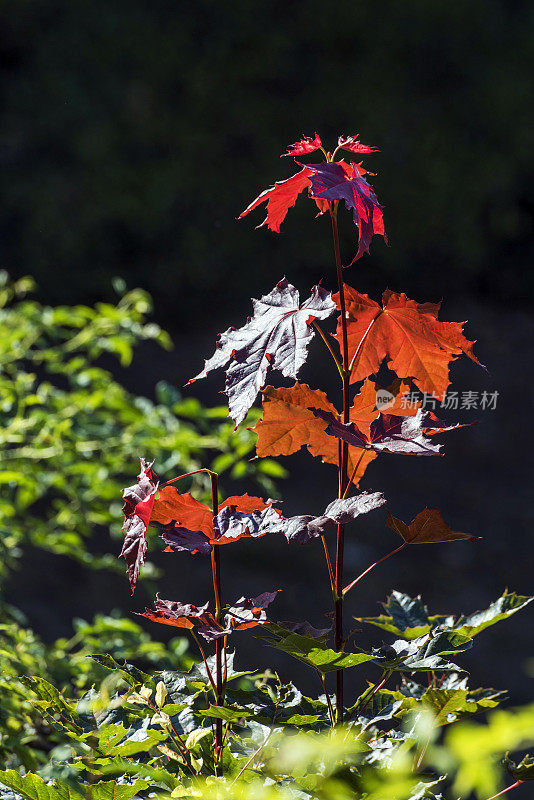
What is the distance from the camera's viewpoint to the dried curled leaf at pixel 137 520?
681mm

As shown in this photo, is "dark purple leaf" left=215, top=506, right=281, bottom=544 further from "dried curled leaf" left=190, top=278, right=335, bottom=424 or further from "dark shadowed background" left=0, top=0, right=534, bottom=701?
"dark shadowed background" left=0, top=0, right=534, bottom=701

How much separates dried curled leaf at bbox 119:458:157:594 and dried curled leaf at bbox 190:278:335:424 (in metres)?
0.10

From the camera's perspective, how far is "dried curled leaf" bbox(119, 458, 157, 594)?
68 centimetres

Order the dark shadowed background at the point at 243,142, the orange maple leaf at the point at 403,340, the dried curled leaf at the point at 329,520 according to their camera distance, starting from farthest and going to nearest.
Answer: the dark shadowed background at the point at 243,142 → the orange maple leaf at the point at 403,340 → the dried curled leaf at the point at 329,520

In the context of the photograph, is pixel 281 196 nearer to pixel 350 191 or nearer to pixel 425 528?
pixel 350 191

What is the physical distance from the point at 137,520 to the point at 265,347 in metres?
0.18

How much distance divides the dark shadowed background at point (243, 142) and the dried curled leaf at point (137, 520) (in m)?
4.43

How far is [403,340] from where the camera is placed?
2.50ft

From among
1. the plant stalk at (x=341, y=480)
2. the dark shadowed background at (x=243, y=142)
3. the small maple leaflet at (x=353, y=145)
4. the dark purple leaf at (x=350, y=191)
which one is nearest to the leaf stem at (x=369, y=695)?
the plant stalk at (x=341, y=480)

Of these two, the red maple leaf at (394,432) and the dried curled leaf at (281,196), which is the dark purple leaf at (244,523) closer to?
the red maple leaf at (394,432)

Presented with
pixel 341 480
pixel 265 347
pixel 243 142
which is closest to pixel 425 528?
pixel 341 480

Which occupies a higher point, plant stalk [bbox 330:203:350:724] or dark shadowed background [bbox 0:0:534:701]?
dark shadowed background [bbox 0:0:534:701]

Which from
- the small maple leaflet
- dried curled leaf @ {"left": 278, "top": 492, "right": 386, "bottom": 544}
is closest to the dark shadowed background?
the small maple leaflet

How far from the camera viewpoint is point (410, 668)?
668mm
